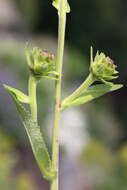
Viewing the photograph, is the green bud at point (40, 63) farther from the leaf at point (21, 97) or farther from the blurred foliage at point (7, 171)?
the blurred foliage at point (7, 171)

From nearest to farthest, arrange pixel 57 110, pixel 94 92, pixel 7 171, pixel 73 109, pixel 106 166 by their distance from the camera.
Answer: pixel 57 110 < pixel 94 92 < pixel 7 171 < pixel 106 166 < pixel 73 109

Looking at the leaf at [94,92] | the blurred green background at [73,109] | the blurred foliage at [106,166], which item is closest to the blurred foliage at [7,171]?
the blurred green background at [73,109]

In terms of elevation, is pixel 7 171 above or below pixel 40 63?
below

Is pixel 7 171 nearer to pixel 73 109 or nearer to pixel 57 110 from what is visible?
pixel 57 110

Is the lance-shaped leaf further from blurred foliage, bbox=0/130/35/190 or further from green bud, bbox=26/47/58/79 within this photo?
blurred foliage, bbox=0/130/35/190

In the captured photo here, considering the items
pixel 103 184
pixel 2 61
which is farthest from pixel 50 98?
pixel 103 184

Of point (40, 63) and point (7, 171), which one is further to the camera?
point (7, 171)

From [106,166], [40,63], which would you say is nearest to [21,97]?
[40,63]
